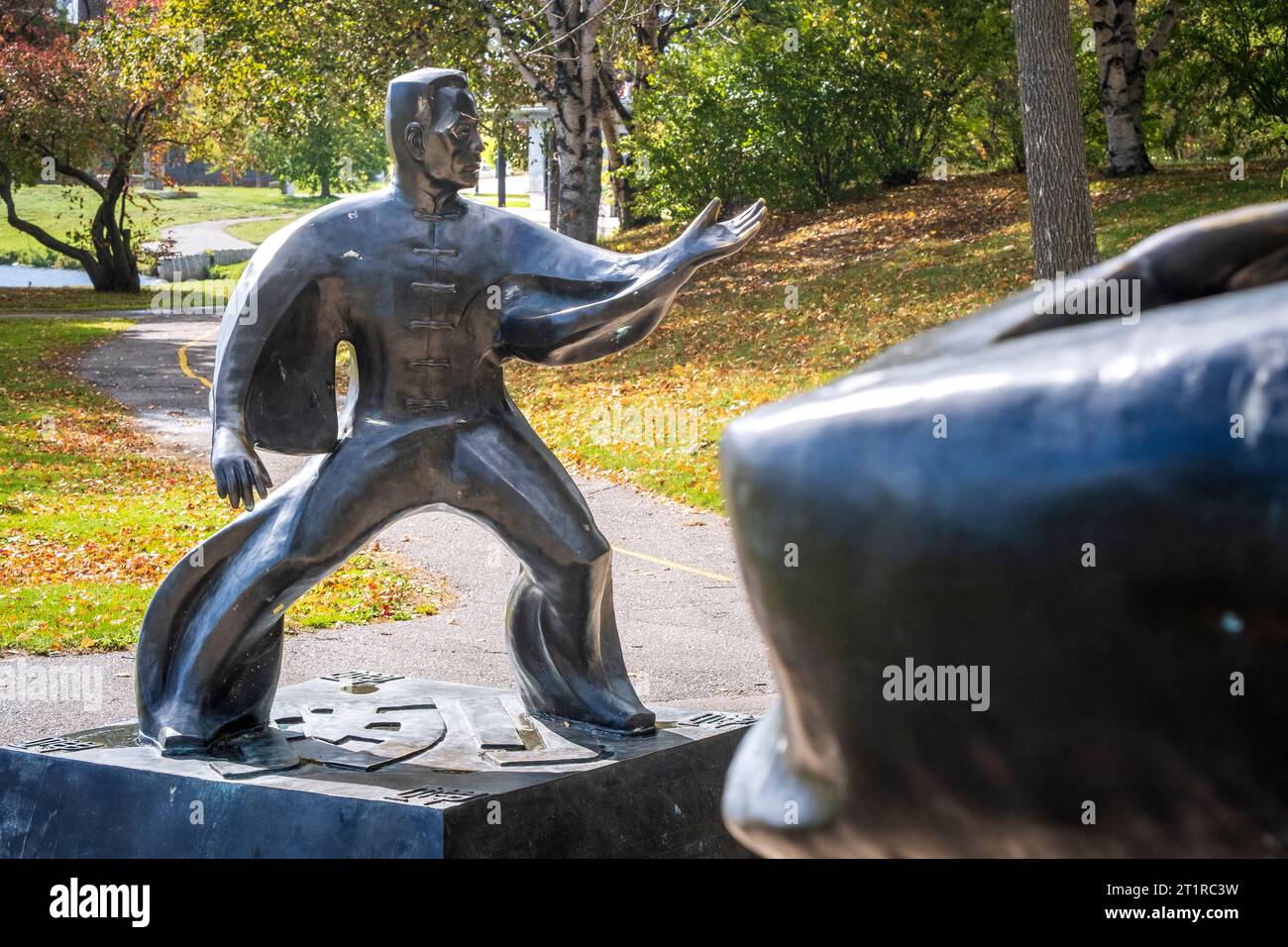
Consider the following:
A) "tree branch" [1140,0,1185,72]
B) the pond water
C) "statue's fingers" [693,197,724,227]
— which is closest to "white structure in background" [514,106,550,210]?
"tree branch" [1140,0,1185,72]

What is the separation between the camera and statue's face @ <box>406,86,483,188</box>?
5.04 meters

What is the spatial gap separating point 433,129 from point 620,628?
4.60 m

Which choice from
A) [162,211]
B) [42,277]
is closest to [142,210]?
[42,277]

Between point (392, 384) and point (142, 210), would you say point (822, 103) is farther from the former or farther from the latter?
point (142, 210)

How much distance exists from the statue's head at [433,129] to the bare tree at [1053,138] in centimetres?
845

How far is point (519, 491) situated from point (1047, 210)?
8.96m

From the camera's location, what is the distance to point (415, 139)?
504 centimetres

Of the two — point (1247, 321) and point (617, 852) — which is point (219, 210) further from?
point (1247, 321)

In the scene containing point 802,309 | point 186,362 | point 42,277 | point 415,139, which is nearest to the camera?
point 415,139

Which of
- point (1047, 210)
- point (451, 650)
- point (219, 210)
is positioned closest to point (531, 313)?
point (451, 650)

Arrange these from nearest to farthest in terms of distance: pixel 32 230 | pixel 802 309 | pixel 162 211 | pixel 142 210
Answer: pixel 802 309 → pixel 32 230 → pixel 142 210 → pixel 162 211

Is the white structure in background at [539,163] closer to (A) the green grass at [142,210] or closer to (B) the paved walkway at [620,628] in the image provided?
(A) the green grass at [142,210]

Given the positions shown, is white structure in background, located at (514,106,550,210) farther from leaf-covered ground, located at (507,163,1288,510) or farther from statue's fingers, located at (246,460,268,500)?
statue's fingers, located at (246,460,268,500)

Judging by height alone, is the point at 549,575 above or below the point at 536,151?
below
